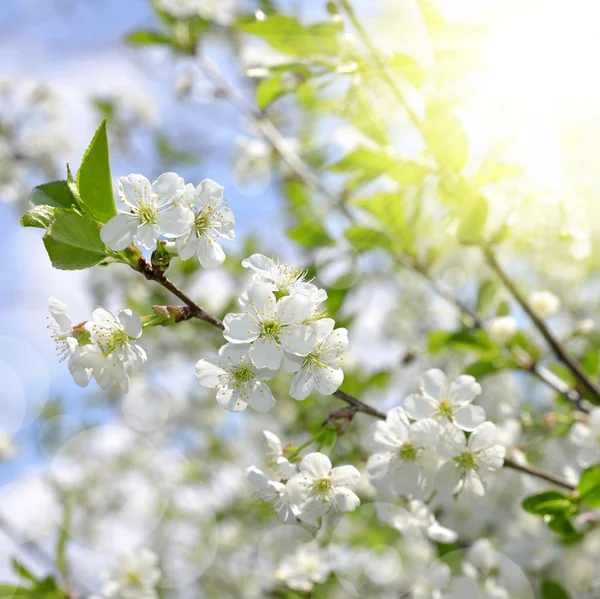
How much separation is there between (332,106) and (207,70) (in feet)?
3.45

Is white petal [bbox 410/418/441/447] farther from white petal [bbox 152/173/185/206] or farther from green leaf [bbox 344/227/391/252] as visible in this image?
green leaf [bbox 344/227/391/252]

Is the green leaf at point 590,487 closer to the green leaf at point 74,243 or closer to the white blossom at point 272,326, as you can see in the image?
the white blossom at point 272,326

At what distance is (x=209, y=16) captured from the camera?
2557 mm

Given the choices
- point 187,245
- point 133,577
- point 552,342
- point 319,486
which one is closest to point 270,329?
point 187,245

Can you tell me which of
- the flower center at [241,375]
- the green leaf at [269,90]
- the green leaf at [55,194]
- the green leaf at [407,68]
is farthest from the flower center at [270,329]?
the green leaf at [269,90]

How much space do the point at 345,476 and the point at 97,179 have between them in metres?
0.72

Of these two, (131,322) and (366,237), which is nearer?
(131,322)

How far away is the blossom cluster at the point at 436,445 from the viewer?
1157 millimetres

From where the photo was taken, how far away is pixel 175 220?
105 centimetres

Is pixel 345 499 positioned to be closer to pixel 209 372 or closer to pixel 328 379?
pixel 328 379

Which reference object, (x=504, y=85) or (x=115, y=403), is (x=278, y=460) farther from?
(x=115, y=403)

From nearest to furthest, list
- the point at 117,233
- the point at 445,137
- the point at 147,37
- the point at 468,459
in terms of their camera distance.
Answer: the point at 117,233
the point at 468,459
the point at 445,137
the point at 147,37

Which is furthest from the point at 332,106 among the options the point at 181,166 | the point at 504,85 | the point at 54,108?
the point at 181,166

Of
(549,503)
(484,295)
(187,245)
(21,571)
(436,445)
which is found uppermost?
(187,245)
